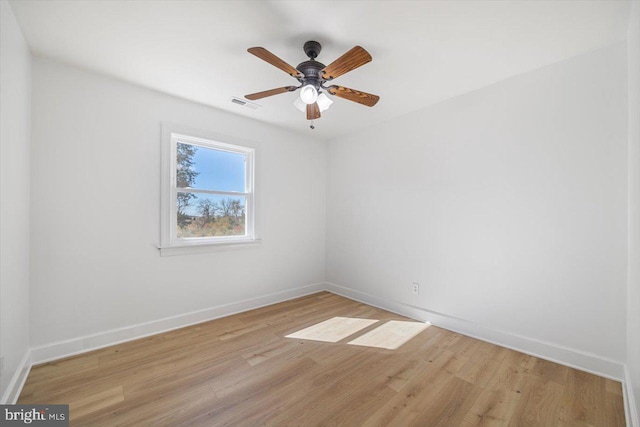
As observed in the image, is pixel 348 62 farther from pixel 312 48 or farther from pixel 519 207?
pixel 519 207

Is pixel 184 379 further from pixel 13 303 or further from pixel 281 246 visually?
pixel 281 246

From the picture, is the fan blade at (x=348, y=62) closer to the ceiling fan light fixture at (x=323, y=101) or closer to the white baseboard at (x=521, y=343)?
the ceiling fan light fixture at (x=323, y=101)

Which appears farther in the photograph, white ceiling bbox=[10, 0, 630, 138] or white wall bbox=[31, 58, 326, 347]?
Result: white wall bbox=[31, 58, 326, 347]

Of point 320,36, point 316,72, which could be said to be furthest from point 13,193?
point 320,36

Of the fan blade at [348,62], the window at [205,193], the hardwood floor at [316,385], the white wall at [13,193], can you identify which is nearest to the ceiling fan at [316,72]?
the fan blade at [348,62]

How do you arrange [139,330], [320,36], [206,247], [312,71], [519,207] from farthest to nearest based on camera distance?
[206,247], [139,330], [519,207], [312,71], [320,36]

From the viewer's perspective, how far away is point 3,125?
1.51m

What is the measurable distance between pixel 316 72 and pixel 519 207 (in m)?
2.10

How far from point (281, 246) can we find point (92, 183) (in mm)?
2159

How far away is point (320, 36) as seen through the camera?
184cm

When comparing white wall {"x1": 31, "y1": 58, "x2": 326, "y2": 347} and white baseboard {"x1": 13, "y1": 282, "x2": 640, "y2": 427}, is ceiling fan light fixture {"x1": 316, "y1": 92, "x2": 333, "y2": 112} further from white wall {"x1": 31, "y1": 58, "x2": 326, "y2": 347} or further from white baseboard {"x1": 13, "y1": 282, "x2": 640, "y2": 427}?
white baseboard {"x1": 13, "y1": 282, "x2": 640, "y2": 427}

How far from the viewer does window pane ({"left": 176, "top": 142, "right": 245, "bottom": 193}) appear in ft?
9.59

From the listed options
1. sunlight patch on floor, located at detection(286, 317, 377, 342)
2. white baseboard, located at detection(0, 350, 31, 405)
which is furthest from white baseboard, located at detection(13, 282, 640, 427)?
sunlight patch on floor, located at detection(286, 317, 377, 342)

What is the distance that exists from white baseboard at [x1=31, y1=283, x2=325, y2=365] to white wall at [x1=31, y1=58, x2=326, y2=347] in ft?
0.18
